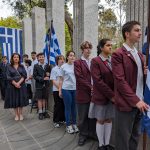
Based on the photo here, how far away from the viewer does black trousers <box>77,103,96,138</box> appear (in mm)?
5523

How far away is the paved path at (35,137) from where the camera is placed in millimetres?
5547

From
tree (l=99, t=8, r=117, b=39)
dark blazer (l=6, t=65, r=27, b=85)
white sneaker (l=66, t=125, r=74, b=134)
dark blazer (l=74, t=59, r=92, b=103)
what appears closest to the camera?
dark blazer (l=74, t=59, r=92, b=103)

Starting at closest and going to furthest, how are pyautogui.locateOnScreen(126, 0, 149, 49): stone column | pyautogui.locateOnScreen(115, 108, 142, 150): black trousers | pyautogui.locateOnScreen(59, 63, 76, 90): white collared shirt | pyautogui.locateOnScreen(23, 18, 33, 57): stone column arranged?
pyautogui.locateOnScreen(115, 108, 142, 150): black trousers, pyautogui.locateOnScreen(126, 0, 149, 49): stone column, pyautogui.locateOnScreen(59, 63, 76, 90): white collared shirt, pyautogui.locateOnScreen(23, 18, 33, 57): stone column

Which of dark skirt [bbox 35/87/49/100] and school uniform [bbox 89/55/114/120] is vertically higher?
school uniform [bbox 89/55/114/120]

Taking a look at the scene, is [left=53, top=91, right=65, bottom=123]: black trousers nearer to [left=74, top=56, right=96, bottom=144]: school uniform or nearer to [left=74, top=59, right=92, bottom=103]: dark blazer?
[left=74, top=56, right=96, bottom=144]: school uniform

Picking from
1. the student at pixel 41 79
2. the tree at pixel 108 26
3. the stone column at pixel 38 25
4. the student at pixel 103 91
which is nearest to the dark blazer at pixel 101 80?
the student at pixel 103 91

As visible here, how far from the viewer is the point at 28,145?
5684mm

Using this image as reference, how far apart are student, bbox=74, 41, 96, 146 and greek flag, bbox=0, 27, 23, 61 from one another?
962cm

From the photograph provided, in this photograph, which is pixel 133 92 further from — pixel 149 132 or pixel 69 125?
pixel 69 125

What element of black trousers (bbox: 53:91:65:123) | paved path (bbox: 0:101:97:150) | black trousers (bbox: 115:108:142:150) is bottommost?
paved path (bbox: 0:101:97:150)

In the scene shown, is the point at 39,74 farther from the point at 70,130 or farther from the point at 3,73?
the point at 3,73

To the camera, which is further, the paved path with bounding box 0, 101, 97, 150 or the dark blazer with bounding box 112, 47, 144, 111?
the paved path with bounding box 0, 101, 97, 150

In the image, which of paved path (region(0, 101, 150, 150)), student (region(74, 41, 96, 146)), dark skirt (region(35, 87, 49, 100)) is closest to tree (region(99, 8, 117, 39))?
dark skirt (region(35, 87, 49, 100))

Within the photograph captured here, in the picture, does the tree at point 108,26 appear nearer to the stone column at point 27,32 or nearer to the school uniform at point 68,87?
the stone column at point 27,32
